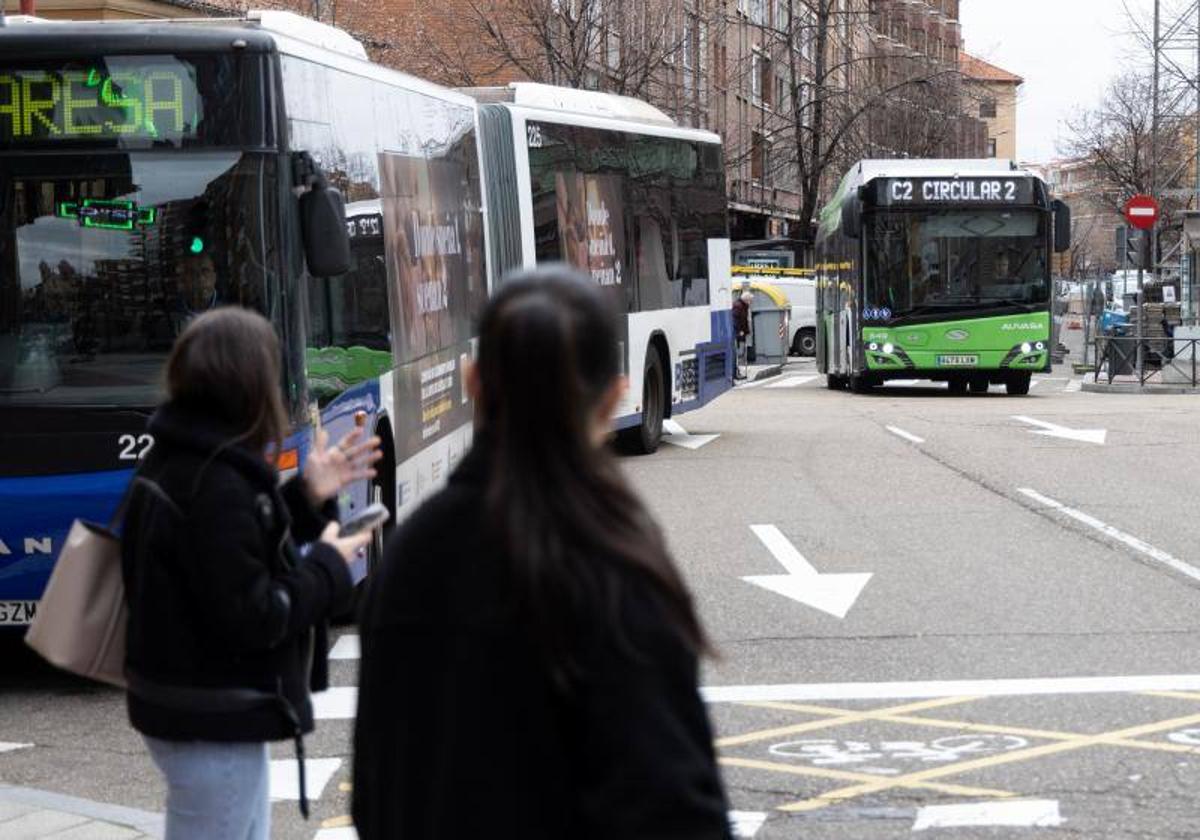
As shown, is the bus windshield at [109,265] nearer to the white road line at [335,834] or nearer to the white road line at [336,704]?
the white road line at [336,704]

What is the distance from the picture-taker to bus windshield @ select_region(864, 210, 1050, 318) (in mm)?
29953

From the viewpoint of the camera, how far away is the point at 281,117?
872 cm

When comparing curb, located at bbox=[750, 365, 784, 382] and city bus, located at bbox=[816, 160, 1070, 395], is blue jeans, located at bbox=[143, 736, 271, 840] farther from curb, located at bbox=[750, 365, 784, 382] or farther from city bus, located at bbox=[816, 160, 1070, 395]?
curb, located at bbox=[750, 365, 784, 382]

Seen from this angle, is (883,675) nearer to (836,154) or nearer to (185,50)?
(185,50)

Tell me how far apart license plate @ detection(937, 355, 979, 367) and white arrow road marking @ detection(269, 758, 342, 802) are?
2381 centimetres

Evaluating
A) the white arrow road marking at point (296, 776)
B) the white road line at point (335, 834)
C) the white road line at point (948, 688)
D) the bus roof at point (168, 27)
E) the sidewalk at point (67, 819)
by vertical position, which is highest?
the bus roof at point (168, 27)

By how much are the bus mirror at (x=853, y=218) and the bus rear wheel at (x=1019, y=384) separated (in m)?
3.34

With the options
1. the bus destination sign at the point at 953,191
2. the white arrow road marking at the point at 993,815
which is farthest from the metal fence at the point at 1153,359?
the white arrow road marking at the point at 993,815

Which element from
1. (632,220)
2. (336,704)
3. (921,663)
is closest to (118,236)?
(336,704)

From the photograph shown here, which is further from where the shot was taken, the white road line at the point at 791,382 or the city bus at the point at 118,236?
the white road line at the point at 791,382

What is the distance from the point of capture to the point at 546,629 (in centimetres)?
242

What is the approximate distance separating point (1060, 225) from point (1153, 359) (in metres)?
10.7

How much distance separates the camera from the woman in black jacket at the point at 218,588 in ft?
12.5

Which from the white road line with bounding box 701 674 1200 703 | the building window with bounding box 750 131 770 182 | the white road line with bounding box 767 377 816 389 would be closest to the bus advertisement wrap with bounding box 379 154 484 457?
the white road line with bounding box 701 674 1200 703
